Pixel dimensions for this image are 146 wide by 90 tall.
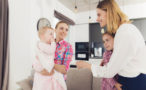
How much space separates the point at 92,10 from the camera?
447cm

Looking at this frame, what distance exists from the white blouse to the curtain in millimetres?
1659

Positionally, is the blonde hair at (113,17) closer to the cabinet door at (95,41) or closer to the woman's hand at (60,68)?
the woman's hand at (60,68)

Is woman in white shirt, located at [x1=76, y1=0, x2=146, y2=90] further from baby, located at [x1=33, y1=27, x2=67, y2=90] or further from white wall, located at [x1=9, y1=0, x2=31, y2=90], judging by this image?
white wall, located at [x1=9, y1=0, x2=31, y2=90]

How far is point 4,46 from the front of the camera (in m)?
1.93

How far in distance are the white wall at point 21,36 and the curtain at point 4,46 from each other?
88 mm

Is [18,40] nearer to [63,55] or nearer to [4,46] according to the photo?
[4,46]

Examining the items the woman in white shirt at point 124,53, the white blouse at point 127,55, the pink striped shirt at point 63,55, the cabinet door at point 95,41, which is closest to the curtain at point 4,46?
the pink striped shirt at point 63,55

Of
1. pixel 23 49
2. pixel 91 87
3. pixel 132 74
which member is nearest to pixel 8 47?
pixel 23 49

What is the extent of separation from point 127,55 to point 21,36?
1.85 metres

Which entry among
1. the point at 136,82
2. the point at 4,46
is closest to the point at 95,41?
the point at 4,46

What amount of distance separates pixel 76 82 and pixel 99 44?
277 centimetres

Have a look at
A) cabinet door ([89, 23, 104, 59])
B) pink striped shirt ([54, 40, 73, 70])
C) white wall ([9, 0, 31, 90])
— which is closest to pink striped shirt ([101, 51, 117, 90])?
pink striped shirt ([54, 40, 73, 70])

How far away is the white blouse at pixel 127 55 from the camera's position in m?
0.74

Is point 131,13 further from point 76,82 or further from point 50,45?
point 50,45
